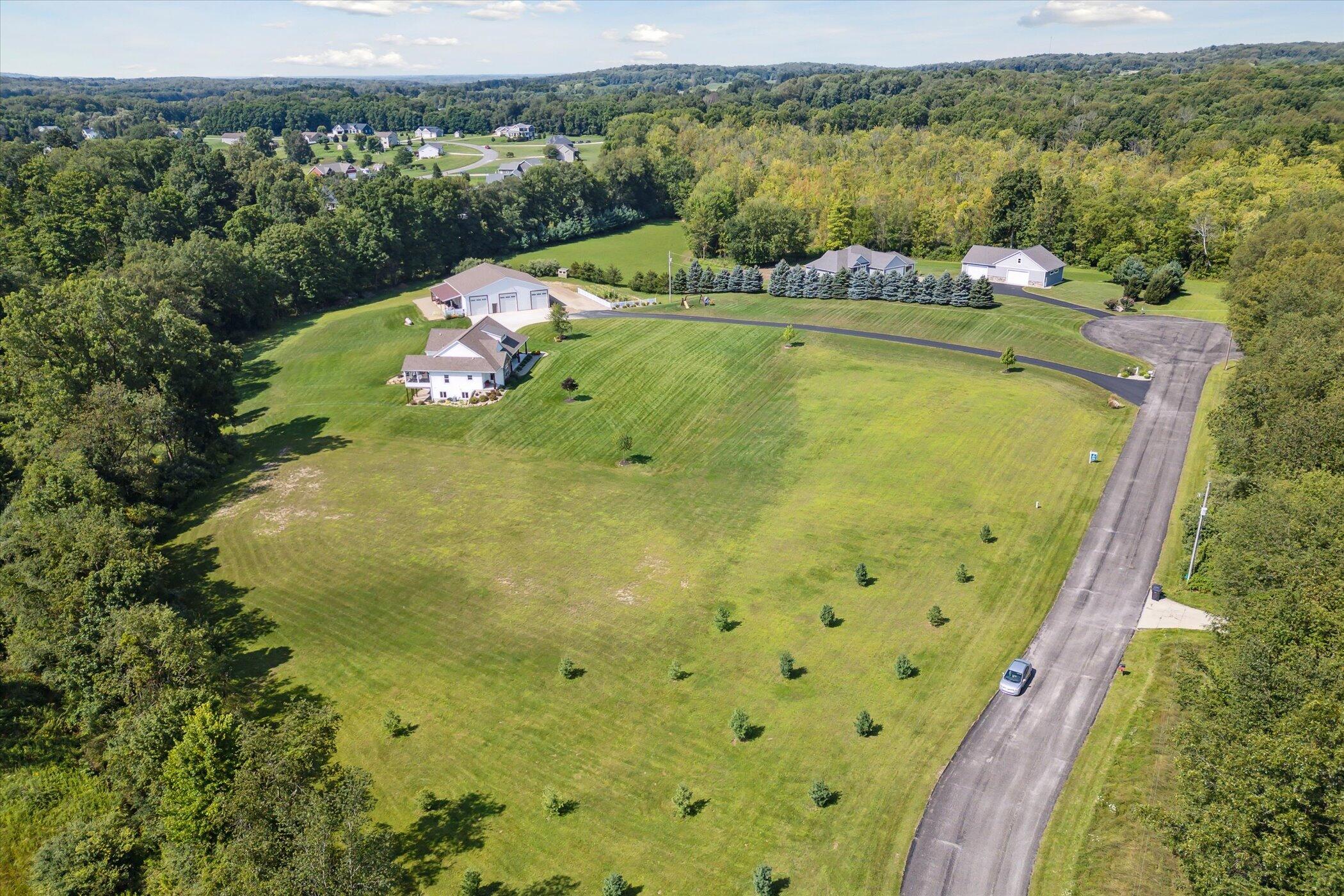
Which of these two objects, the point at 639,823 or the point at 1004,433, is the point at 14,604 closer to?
the point at 639,823

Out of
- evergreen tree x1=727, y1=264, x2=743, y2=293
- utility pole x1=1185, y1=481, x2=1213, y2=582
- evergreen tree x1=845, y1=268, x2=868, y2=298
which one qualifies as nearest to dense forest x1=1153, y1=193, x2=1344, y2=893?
utility pole x1=1185, y1=481, x2=1213, y2=582

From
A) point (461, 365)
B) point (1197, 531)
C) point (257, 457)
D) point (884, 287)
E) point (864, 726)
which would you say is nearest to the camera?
point (864, 726)

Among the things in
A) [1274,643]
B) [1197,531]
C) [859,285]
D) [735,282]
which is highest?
[859,285]

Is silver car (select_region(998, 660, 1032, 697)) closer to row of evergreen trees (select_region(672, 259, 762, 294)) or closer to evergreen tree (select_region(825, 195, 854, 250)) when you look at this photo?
row of evergreen trees (select_region(672, 259, 762, 294))

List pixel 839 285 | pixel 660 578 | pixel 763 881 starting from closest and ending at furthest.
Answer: pixel 763 881 → pixel 660 578 → pixel 839 285

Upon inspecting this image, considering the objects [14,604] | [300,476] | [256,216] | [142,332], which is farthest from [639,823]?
[256,216]

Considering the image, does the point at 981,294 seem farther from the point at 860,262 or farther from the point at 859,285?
the point at 860,262

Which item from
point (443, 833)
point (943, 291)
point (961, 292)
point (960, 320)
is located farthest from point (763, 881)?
point (943, 291)

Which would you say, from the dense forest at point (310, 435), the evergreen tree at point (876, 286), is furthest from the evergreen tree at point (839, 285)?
the dense forest at point (310, 435)
